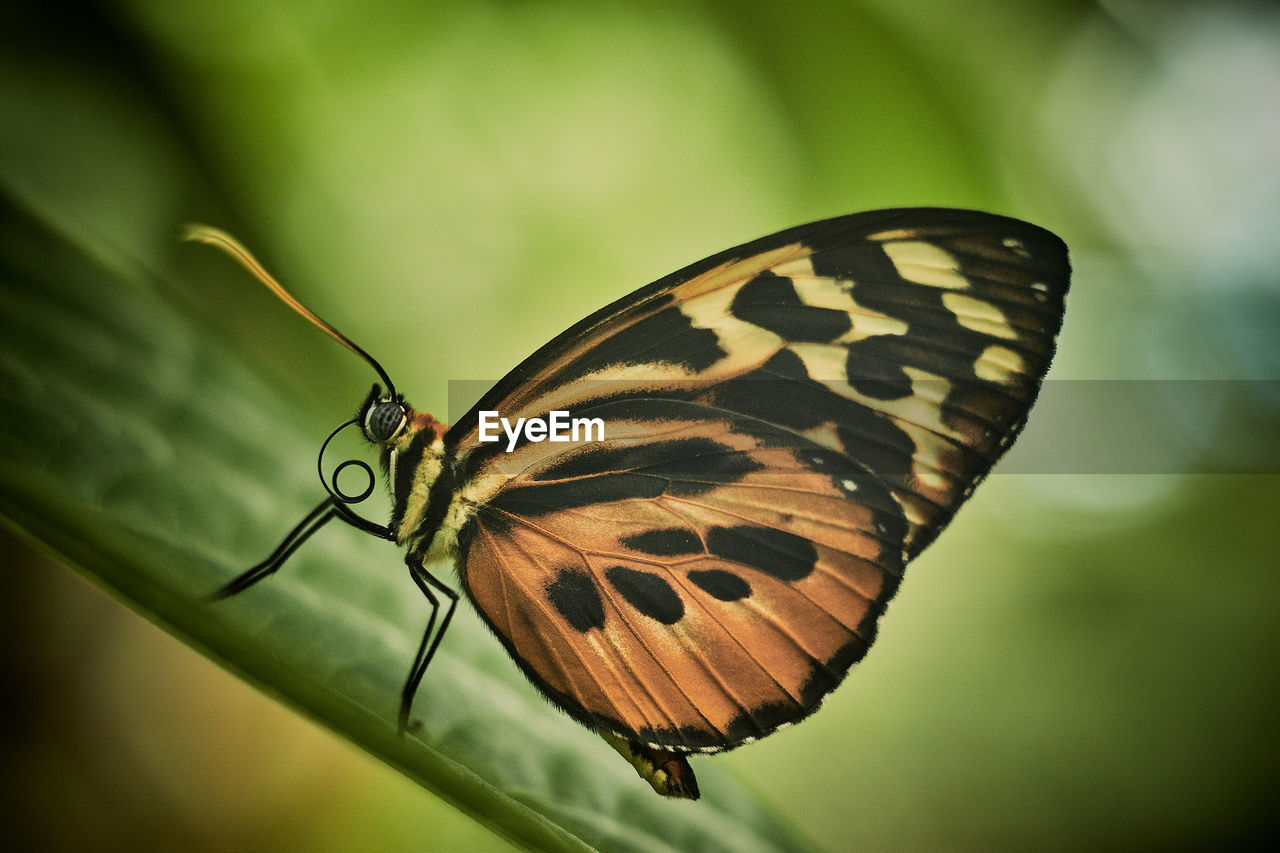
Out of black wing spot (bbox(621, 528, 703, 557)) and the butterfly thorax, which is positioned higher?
black wing spot (bbox(621, 528, 703, 557))

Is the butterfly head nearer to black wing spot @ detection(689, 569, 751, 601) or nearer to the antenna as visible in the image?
the antenna

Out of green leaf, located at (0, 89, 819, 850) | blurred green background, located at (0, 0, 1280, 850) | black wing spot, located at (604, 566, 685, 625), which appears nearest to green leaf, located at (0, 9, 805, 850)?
green leaf, located at (0, 89, 819, 850)

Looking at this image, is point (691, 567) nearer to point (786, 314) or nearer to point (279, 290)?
point (786, 314)

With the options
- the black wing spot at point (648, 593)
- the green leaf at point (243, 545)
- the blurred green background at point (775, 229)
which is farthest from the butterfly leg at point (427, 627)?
the blurred green background at point (775, 229)

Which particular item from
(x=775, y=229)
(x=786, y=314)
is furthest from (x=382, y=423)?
(x=775, y=229)

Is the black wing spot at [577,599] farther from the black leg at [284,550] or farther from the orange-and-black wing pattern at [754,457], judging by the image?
the black leg at [284,550]

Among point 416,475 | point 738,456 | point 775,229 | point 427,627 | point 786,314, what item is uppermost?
point 775,229
